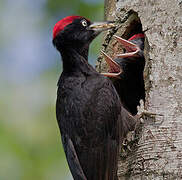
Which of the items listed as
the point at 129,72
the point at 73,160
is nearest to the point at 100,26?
the point at 129,72

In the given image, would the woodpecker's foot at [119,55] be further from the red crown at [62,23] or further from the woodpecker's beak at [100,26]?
the red crown at [62,23]

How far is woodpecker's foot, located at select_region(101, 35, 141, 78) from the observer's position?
4.54 meters

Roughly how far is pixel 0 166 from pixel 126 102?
1.96m

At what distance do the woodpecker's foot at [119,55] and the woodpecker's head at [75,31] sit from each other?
220 mm

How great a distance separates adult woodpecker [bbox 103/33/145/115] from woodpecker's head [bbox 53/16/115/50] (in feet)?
0.79

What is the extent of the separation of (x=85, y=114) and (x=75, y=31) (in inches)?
36.6

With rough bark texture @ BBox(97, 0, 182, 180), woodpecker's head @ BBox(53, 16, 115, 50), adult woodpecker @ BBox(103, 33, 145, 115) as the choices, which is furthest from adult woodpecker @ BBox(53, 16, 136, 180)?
adult woodpecker @ BBox(103, 33, 145, 115)

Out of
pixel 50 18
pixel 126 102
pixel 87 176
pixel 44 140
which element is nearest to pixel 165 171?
pixel 87 176

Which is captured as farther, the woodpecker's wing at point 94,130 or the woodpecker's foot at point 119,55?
the woodpecker's foot at point 119,55

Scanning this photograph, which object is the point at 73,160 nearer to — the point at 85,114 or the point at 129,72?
the point at 85,114

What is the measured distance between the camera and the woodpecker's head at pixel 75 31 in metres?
4.32

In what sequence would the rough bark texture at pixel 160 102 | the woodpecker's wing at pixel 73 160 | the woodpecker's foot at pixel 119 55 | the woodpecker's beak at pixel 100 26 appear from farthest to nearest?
the woodpecker's foot at pixel 119 55 → the woodpecker's beak at pixel 100 26 → the woodpecker's wing at pixel 73 160 → the rough bark texture at pixel 160 102

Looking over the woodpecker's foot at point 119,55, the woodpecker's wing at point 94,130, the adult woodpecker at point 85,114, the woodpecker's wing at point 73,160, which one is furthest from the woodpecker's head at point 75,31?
the woodpecker's wing at point 73,160

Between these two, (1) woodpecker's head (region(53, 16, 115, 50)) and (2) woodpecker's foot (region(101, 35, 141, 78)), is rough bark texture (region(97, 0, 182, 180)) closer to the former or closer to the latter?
(2) woodpecker's foot (region(101, 35, 141, 78))
